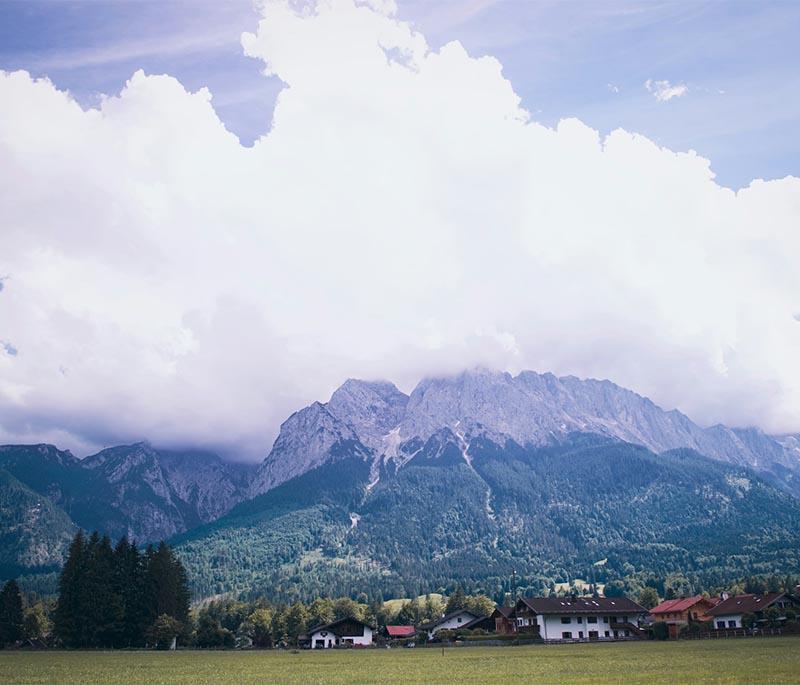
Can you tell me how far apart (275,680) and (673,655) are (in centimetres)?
3466

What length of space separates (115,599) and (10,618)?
86.8 ft

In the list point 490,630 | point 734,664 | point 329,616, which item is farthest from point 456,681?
point 329,616

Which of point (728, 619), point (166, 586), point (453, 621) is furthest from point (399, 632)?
point (728, 619)

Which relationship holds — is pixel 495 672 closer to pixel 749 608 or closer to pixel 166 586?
pixel 166 586

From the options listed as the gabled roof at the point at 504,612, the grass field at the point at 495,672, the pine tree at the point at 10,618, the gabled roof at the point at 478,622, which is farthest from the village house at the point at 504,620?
the pine tree at the point at 10,618

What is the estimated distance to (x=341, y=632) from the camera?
155m

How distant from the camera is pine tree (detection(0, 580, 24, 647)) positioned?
121500mm

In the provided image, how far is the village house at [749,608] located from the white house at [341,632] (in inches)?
2704

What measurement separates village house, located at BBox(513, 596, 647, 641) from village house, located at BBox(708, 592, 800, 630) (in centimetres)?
1368

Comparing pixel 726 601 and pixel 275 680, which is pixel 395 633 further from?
pixel 275 680

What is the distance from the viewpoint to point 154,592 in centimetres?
11925

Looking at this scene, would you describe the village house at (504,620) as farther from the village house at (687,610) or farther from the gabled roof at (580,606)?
the village house at (687,610)

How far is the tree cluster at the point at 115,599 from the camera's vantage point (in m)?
108

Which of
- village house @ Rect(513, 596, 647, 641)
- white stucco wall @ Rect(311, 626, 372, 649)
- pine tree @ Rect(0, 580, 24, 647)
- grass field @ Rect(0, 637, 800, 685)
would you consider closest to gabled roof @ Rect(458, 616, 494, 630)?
village house @ Rect(513, 596, 647, 641)
